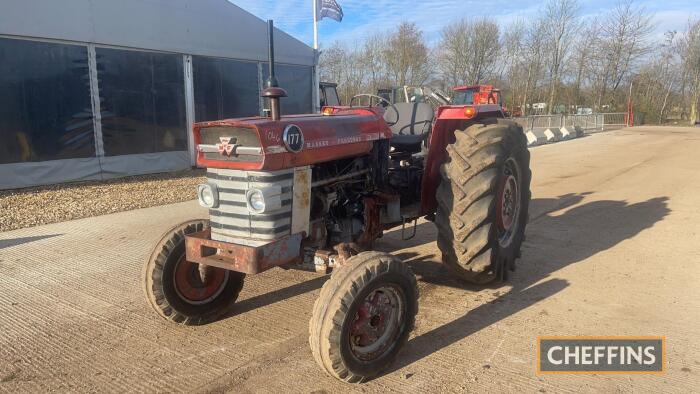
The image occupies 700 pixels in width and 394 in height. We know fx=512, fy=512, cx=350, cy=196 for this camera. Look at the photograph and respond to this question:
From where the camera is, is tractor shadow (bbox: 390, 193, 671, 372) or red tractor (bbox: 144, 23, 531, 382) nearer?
red tractor (bbox: 144, 23, 531, 382)

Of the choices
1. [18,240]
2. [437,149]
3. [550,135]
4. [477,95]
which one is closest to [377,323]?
[437,149]

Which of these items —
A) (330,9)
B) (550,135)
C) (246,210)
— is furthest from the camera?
(550,135)

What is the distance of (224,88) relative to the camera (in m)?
12.7

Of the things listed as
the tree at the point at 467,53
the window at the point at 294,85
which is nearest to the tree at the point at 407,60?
the tree at the point at 467,53

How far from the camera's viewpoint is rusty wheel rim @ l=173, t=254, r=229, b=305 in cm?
365

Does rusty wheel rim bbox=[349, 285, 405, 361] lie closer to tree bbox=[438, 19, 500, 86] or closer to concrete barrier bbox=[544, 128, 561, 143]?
concrete barrier bbox=[544, 128, 561, 143]

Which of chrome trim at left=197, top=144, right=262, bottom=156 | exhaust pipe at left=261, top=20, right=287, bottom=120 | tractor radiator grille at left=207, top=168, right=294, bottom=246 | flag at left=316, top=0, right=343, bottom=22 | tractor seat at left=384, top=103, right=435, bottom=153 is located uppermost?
flag at left=316, top=0, right=343, bottom=22

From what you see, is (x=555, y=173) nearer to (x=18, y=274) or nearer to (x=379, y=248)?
(x=379, y=248)

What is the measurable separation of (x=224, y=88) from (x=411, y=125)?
890 centimetres

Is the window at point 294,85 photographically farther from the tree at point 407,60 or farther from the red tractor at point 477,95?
the tree at point 407,60

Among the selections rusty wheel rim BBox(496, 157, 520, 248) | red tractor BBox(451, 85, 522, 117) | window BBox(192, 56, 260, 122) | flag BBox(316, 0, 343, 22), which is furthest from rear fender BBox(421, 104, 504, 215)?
red tractor BBox(451, 85, 522, 117)

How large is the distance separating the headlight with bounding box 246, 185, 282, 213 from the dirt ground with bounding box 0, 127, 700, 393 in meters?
0.97

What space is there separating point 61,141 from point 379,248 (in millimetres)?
7443

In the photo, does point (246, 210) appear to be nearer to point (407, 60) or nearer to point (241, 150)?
point (241, 150)
